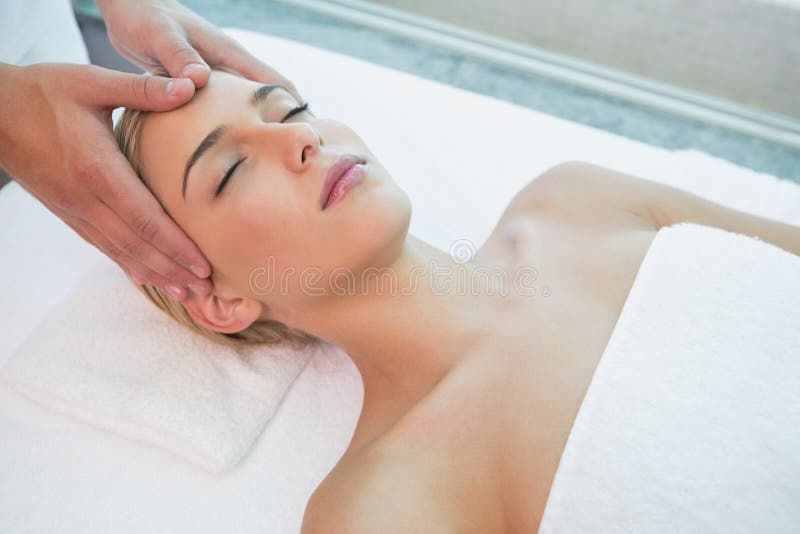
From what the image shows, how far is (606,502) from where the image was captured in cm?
100

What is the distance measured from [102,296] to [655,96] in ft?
5.67

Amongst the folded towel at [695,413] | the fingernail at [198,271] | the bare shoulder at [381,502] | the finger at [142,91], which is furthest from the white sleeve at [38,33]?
the folded towel at [695,413]

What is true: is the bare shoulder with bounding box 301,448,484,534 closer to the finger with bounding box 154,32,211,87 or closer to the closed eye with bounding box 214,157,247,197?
the closed eye with bounding box 214,157,247,197

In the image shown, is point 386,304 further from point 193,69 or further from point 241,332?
point 193,69

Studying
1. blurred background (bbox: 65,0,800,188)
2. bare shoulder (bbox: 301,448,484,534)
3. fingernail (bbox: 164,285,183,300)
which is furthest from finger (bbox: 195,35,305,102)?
blurred background (bbox: 65,0,800,188)

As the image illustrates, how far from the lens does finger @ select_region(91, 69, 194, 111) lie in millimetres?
1128

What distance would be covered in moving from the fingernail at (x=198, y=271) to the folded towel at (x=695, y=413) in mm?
674

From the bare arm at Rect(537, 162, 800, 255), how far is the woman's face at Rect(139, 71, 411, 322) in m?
0.46

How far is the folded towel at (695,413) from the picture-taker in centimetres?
97

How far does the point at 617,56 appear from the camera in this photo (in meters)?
2.24

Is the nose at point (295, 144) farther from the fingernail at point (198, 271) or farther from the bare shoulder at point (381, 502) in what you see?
the bare shoulder at point (381, 502)

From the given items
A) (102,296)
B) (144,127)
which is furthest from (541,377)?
(102,296)

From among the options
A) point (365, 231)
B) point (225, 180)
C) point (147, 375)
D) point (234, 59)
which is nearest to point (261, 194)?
point (225, 180)

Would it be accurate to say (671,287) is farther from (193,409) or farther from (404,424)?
(193,409)
